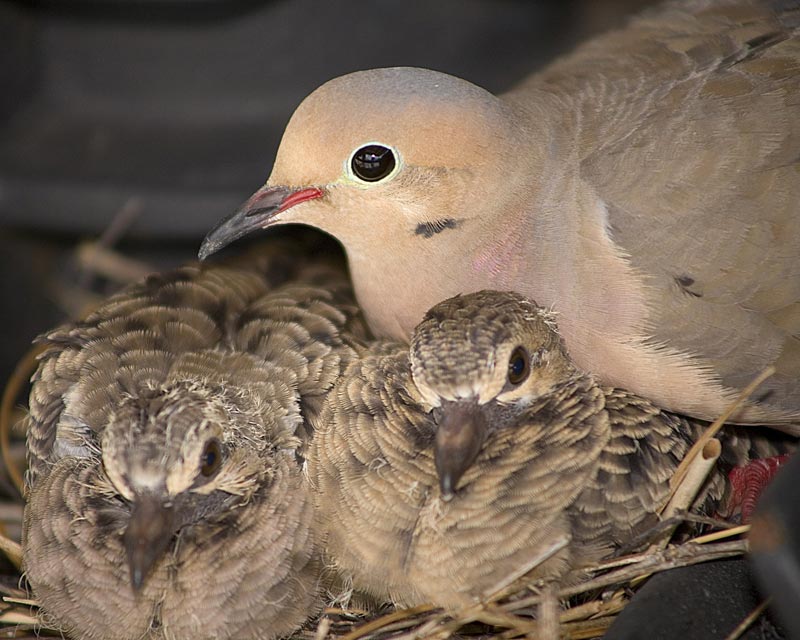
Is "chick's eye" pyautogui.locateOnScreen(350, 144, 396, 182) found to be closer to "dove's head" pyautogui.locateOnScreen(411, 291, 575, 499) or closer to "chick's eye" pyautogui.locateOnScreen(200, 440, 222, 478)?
"dove's head" pyautogui.locateOnScreen(411, 291, 575, 499)

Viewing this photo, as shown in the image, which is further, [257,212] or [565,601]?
[257,212]

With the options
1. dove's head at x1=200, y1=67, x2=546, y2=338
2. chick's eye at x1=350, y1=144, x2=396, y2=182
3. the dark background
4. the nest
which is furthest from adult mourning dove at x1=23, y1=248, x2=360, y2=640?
the dark background

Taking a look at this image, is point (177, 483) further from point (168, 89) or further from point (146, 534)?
point (168, 89)

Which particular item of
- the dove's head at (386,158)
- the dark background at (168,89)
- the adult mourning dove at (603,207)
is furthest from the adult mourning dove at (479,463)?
the dark background at (168,89)

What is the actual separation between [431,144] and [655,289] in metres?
0.48

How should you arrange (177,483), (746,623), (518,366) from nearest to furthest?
1. (746,623)
2. (177,483)
3. (518,366)

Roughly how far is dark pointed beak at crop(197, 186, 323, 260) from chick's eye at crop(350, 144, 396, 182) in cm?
9

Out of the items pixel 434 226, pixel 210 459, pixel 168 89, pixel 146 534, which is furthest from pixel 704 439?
pixel 168 89

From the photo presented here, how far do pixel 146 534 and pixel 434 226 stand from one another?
2.58 ft

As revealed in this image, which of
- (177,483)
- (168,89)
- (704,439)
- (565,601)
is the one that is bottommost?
(565,601)

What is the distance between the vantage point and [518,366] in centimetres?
189

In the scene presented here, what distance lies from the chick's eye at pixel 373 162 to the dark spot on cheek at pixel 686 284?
557mm

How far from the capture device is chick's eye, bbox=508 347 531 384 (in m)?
1.87

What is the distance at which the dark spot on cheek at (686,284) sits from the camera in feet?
6.20
